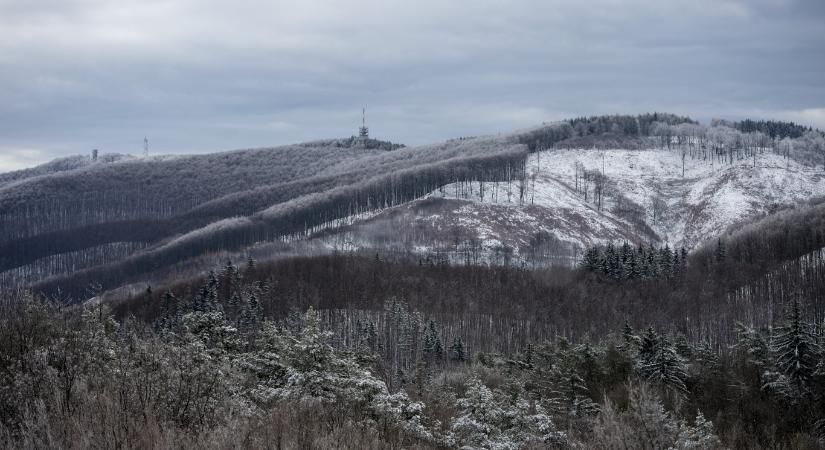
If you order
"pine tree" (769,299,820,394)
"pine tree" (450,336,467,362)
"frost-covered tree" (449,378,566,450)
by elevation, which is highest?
"frost-covered tree" (449,378,566,450)

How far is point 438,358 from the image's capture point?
11600 centimetres

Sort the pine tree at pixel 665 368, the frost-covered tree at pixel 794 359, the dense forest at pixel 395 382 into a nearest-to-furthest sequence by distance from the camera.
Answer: the dense forest at pixel 395 382, the frost-covered tree at pixel 794 359, the pine tree at pixel 665 368

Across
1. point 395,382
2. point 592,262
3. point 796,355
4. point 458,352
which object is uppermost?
point 796,355

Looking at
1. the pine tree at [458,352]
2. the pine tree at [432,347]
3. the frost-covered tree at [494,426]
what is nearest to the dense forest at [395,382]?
the frost-covered tree at [494,426]

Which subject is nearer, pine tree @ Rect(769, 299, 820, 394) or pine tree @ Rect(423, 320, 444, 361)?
pine tree @ Rect(769, 299, 820, 394)

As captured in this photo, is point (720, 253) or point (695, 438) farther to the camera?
point (720, 253)

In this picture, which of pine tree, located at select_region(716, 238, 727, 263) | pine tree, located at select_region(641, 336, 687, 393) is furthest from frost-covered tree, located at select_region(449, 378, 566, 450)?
pine tree, located at select_region(716, 238, 727, 263)

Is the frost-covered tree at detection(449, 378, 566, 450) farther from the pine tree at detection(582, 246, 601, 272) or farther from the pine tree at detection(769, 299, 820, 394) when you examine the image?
the pine tree at detection(582, 246, 601, 272)

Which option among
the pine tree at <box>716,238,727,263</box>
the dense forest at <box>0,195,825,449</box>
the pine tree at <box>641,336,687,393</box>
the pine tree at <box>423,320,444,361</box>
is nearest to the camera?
the dense forest at <box>0,195,825,449</box>

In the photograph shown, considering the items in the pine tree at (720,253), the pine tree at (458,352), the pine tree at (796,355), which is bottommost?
the pine tree at (458,352)

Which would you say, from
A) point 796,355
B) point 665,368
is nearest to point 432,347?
point 665,368

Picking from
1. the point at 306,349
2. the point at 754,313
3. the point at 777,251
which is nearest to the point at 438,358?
the point at 754,313

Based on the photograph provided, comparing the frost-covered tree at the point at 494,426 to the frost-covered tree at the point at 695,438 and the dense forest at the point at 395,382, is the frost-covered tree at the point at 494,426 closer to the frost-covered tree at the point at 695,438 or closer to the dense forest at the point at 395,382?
the dense forest at the point at 395,382

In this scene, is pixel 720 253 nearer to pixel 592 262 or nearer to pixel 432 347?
pixel 592 262
